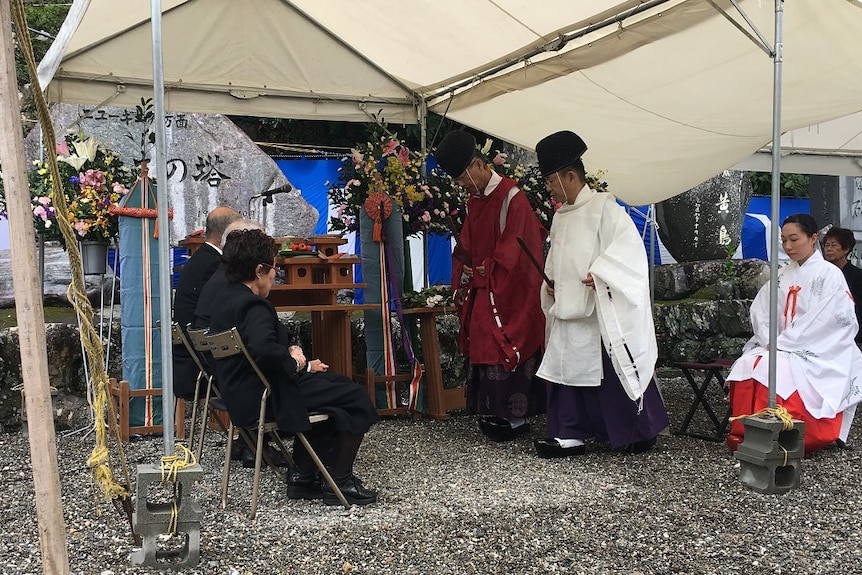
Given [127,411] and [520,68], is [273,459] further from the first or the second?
[520,68]

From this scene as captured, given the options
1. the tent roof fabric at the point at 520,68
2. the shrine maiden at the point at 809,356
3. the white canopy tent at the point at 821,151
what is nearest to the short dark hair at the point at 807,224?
the shrine maiden at the point at 809,356

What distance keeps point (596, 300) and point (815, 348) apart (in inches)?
52.0

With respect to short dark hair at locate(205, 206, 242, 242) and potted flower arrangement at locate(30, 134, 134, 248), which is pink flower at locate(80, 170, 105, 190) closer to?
potted flower arrangement at locate(30, 134, 134, 248)

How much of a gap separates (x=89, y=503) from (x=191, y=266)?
1339 mm

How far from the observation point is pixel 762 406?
452 cm

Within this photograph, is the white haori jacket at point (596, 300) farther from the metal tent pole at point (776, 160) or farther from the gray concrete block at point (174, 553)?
the gray concrete block at point (174, 553)

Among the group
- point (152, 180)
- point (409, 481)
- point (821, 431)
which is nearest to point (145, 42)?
point (152, 180)

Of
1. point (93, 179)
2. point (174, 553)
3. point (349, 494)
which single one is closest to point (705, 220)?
point (93, 179)

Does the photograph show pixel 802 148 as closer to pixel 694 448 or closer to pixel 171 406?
pixel 694 448

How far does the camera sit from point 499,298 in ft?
15.8

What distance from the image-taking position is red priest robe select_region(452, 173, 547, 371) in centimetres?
477

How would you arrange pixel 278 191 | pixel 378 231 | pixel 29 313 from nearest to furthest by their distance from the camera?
pixel 29 313, pixel 378 231, pixel 278 191

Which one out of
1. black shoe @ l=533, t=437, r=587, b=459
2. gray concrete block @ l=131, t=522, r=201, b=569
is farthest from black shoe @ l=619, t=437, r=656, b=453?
gray concrete block @ l=131, t=522, r=201, b=569

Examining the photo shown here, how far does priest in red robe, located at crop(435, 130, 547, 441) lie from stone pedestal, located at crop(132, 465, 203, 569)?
2364 millimetres
